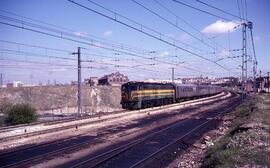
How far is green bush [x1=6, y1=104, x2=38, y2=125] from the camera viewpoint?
112ft

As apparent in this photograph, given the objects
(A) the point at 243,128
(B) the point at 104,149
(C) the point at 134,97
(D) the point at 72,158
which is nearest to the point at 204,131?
(A) the point at 243,128

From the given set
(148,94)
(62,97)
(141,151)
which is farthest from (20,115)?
(62,97)

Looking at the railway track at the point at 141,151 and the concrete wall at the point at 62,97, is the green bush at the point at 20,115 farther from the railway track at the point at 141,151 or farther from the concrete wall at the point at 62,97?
the concrete wall at the point at 62,97

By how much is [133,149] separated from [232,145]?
15.7ft

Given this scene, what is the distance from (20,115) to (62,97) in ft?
159

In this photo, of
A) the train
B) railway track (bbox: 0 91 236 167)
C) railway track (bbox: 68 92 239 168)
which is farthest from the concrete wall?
railway track (bbox: 0 91 236 167)

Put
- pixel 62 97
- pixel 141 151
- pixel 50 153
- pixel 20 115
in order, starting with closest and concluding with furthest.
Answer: pixel 50 153, pixel 141 151, pixel 20 115, pixel 62 97

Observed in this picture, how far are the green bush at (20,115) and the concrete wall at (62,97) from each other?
1393 inches

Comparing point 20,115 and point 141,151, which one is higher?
point 20,115

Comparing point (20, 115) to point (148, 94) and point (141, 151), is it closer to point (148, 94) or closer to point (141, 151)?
point (148, 94)

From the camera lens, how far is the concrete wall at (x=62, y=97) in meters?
74.7

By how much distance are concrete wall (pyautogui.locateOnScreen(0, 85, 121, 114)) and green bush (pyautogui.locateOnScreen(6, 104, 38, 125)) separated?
35.4 metres

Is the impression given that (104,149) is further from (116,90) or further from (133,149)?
(116,90)

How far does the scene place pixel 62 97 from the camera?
82.6 meters
